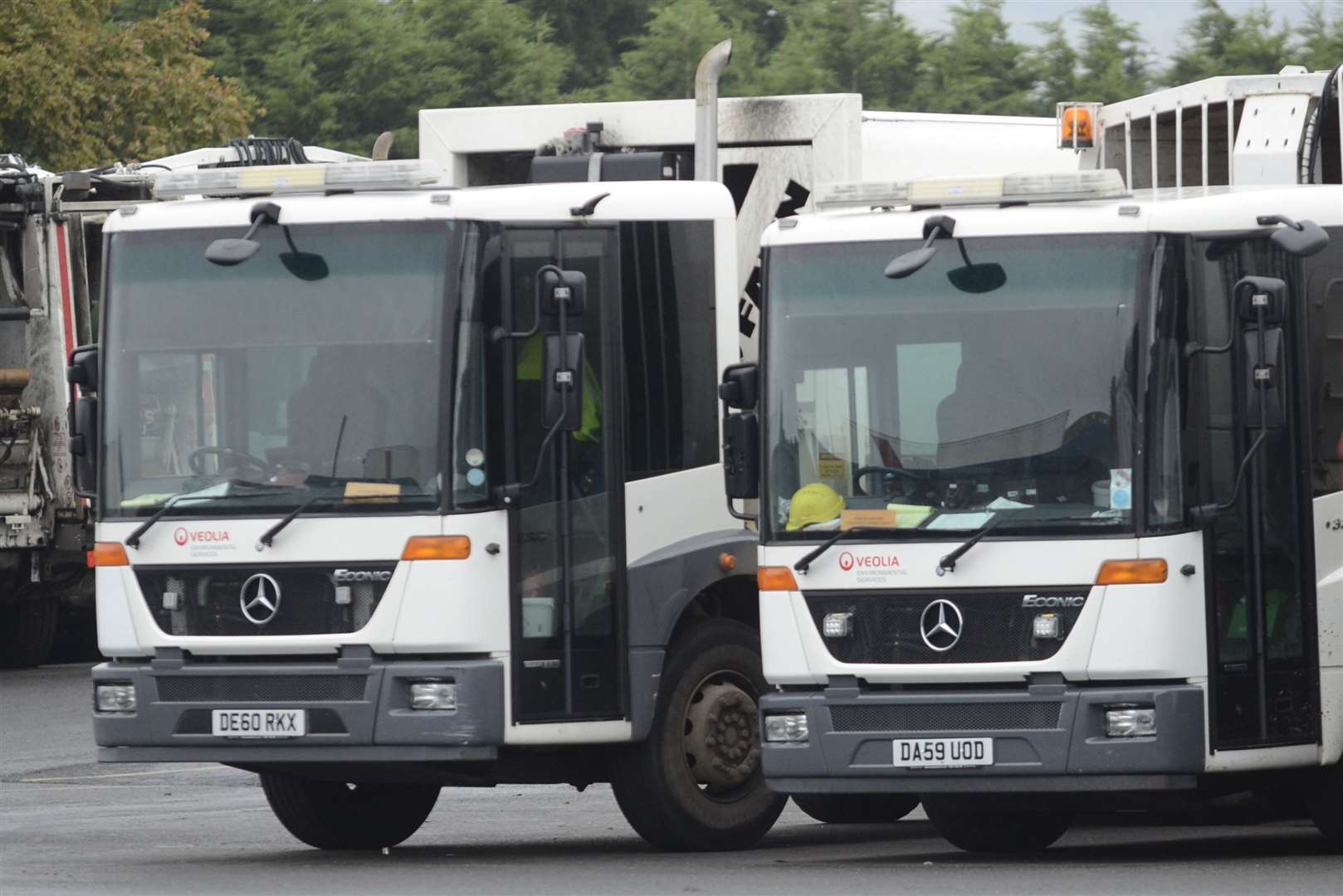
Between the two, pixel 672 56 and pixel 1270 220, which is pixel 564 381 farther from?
pixel 672 56

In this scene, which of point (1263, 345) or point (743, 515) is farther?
point (743, 515)

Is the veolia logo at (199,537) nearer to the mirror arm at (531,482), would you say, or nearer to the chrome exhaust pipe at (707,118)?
the mirror arm at (531,482)

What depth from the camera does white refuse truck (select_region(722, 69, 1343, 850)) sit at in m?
10.7

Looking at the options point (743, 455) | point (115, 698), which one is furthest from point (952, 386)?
point (115, 698)

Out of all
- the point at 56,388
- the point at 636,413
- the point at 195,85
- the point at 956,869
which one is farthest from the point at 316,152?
the point at 195,85

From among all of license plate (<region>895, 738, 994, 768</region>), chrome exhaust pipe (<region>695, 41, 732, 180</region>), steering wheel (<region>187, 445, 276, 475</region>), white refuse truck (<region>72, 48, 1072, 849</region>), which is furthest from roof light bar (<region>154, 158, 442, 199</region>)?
license plate (<region>895, 738, 994, 768</region>)

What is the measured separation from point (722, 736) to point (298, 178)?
2.86 metres

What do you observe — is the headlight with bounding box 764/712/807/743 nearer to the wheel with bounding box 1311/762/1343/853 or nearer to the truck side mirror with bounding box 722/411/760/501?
the truck side mirror with bounding box 722/411/760/501

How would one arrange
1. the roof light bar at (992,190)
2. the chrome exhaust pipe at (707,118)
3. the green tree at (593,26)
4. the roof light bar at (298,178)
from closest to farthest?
the roof light bar at (992,190)
the roof light bar at (298,178)
the chrome exhaust pipe at (707,118)
the green tree at (593,26)

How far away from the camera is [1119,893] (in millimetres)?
9945

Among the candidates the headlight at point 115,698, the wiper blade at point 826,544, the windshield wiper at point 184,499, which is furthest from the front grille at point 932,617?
the headlight at point 115,698

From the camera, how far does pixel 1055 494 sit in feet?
35.4

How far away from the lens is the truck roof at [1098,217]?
10875 millimetres

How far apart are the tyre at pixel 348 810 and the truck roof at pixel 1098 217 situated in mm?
3120
